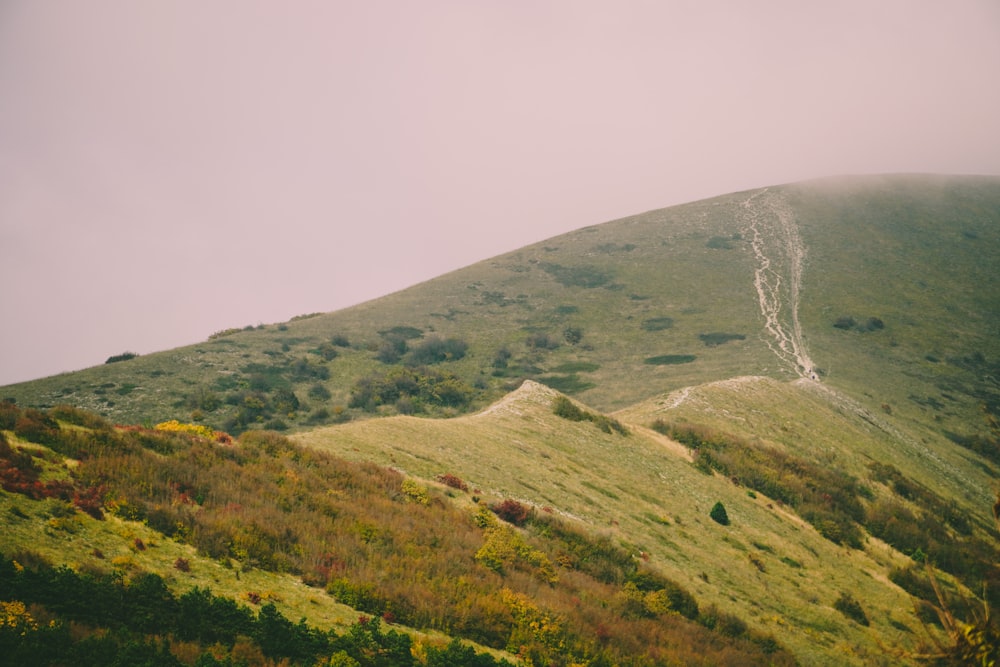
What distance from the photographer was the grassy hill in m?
20.5

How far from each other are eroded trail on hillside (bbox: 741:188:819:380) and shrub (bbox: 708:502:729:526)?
45.1 m

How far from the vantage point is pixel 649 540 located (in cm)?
2225

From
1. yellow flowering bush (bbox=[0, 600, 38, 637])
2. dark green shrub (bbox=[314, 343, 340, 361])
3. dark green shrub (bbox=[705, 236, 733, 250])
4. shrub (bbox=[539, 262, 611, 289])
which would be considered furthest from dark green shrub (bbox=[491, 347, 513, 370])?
yellow flowering bush (bbox=[0, 600, 38, 637])

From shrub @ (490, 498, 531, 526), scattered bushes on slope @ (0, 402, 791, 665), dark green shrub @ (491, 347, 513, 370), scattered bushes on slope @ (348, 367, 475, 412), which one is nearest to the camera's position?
scattered bushes on slope @ (0, 402, 791, 665)

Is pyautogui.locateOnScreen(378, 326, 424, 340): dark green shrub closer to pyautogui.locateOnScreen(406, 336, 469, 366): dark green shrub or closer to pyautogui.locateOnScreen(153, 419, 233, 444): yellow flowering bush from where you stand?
pyautogui.locateOnScreen(406, 336, 469, 366): dark green shrub

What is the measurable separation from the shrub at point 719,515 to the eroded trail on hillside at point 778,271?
45.1 meters

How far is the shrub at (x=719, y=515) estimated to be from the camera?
26406 millimetres

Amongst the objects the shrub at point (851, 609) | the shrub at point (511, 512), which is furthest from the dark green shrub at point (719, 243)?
the shrub at point (511, 512)

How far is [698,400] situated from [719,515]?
65.0 ft

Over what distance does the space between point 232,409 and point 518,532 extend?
43.4 metres

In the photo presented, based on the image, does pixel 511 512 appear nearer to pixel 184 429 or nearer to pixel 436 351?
pixel 184 429

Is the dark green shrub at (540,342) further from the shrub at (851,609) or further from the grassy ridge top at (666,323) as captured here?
the shrub at (851,609)

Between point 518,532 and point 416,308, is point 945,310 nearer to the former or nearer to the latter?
point 416,308

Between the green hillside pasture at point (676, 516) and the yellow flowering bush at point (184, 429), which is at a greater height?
the yellow flowering bush at point (184, 429)
